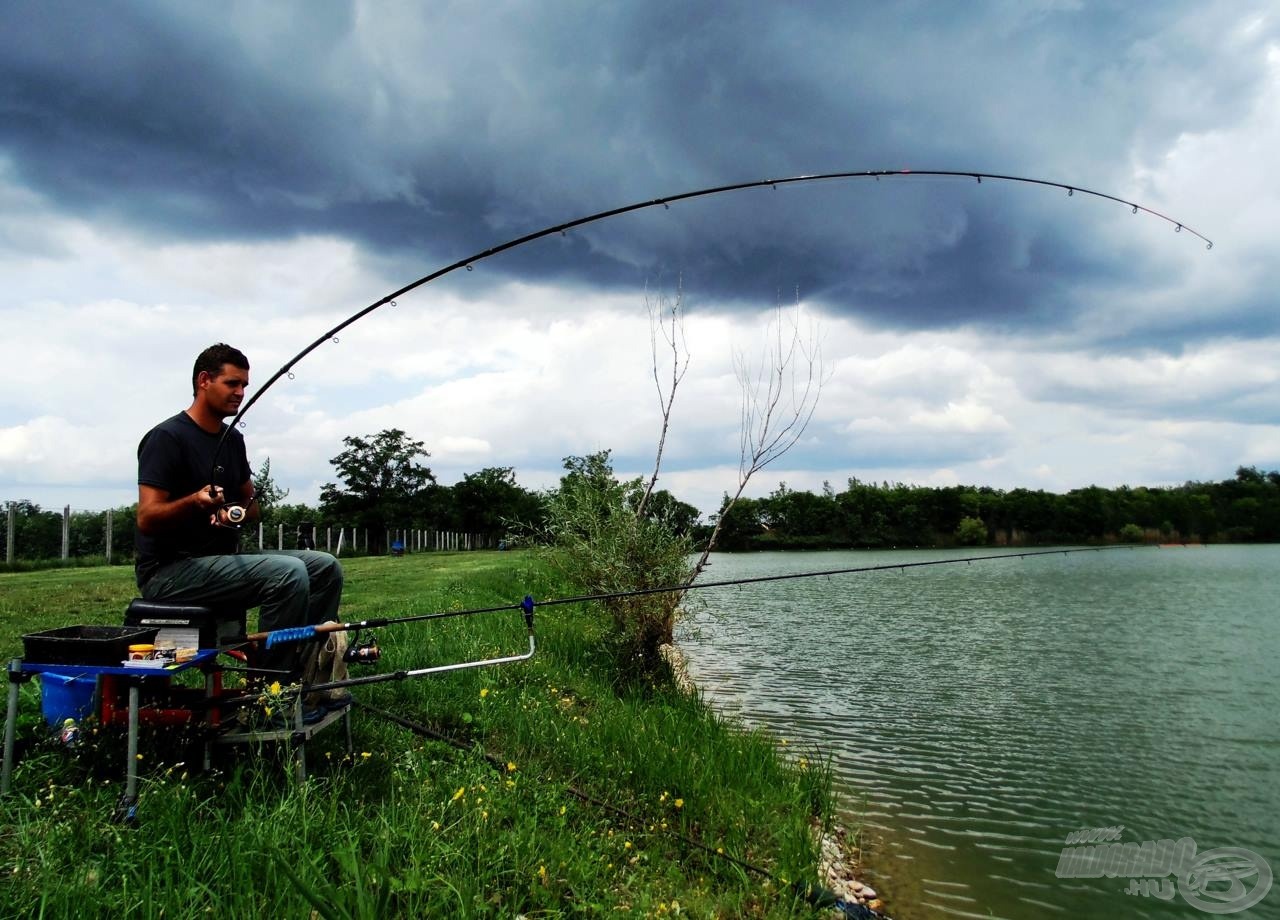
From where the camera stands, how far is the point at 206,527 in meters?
4.41

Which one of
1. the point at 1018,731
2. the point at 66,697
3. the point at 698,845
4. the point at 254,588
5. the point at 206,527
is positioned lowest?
the point at 1018,731

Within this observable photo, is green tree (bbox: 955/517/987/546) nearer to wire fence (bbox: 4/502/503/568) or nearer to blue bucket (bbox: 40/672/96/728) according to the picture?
wire fence (bbox: 4/502/503/568)

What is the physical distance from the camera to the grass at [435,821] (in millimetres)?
3066

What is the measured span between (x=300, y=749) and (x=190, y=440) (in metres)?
1.92

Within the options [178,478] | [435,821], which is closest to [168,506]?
[178,478]

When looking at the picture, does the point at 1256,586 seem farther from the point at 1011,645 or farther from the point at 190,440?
the point at 190,440

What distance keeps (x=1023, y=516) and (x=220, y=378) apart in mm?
117826

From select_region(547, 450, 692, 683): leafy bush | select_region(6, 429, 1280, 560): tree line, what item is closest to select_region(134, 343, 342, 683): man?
select_region(547, 450, 692, 683): leafy bush

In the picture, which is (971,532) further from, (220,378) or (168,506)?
(168,506)

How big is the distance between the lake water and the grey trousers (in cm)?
409

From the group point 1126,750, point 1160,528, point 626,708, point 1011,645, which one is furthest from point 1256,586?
point 1160,528

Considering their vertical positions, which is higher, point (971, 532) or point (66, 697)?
point (66, 697)

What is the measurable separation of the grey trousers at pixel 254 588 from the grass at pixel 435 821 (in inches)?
26.7

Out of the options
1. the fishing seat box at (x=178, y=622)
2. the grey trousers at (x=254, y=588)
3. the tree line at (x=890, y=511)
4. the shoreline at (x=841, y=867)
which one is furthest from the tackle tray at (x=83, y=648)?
the tree line at (x=890, y=511)
